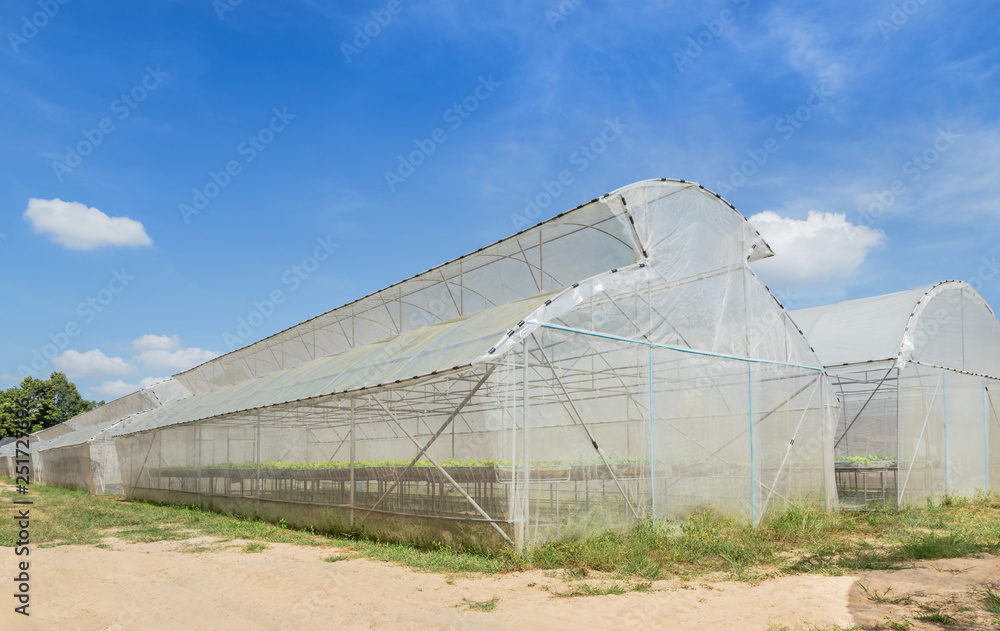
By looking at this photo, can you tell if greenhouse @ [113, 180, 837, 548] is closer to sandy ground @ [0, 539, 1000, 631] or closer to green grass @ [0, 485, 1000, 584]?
green grass @ [0, 485, 1000, 584]

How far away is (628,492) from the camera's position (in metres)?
11.0

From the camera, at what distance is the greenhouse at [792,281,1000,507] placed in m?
17.0

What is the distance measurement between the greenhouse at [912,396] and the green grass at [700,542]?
112cm

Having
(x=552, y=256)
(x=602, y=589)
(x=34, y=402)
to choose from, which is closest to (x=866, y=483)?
(x=552, y=256)

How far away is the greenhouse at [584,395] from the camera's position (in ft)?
33.8

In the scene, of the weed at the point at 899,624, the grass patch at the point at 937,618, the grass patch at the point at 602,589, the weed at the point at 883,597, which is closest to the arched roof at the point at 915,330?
the weed at the point at 883,597

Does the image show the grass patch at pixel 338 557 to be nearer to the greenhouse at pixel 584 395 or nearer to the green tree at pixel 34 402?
the greenhouse at pixel 584 395

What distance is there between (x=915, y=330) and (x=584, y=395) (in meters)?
10.5

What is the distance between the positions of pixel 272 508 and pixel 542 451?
8.32m

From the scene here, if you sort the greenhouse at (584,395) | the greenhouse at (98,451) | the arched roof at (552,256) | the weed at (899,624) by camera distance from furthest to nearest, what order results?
the greenhouse at (98,451) < the arched roof at (552,256) < the greenhouse at (584,395) < the weed at (899,624)

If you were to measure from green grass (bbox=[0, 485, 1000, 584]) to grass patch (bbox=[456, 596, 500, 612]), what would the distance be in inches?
59.9

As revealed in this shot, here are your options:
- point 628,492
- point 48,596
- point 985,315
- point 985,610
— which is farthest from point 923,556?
point 985,315

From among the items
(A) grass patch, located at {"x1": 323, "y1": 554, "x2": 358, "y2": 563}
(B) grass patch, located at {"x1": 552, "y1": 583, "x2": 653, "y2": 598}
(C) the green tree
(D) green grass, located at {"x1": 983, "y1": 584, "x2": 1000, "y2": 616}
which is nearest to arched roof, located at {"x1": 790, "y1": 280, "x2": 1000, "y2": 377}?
(D) green grass, located at {"x1": 983, "y1": 584, "x2": 1000, "y2": 616}

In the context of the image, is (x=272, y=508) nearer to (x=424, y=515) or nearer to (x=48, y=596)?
(x=424, y=515)
